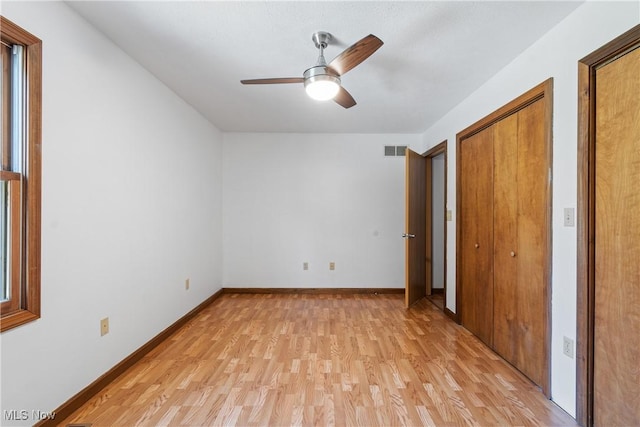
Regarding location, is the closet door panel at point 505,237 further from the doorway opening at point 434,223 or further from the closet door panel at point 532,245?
the doorway opening at point 434,223

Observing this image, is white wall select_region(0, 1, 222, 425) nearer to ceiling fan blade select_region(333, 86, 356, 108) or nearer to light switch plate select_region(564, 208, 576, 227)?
ceiling fan blade select_region(333, 86, 356, 108)

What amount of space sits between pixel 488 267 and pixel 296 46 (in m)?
2.36

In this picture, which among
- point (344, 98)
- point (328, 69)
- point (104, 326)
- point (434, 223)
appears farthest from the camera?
point (434, 223)

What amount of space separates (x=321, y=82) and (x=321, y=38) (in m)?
0.29

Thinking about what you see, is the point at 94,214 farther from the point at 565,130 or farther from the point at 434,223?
the point at 434,223

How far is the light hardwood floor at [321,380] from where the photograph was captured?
1625mm

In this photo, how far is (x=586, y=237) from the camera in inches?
59.9

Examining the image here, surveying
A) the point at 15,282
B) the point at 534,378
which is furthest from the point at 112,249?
the point at 534,378

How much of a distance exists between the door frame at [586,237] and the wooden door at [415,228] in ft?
6.26

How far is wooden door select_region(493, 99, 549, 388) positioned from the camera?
1.91m

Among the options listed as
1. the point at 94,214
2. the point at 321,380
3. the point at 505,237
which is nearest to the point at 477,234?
the point at 505,237

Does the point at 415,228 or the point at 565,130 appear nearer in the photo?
the point at 565,130

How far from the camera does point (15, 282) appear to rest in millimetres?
1405

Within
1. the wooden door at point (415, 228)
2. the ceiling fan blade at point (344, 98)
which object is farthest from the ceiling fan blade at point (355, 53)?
the wooden door at point (415, 228)
